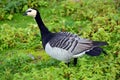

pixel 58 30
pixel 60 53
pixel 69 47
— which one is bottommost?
pixel 58 30

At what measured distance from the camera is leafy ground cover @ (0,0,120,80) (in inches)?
307

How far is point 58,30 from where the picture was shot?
10023 mm

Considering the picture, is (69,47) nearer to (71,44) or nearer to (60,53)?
(71,44)

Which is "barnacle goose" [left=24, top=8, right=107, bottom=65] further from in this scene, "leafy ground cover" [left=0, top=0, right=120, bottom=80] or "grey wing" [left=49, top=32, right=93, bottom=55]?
"leafy ground cover" [left=0, top=0, right=120, bottom=80]

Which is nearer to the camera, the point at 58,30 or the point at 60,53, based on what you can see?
the point at 60,53

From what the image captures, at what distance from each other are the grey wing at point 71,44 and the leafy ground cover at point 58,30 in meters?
0.38

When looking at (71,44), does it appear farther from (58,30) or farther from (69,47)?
(58,30)

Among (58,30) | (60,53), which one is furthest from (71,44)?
(58,30)

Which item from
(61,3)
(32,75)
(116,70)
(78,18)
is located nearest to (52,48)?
(32,75)

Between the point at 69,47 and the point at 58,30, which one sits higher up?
the point at 69,47

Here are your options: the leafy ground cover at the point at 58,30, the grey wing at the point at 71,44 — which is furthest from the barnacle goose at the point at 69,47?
the leafy ground cover at the point at 58,30

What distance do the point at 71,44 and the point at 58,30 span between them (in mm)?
2277

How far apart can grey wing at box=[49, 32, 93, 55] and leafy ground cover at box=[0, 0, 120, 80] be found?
14.8 inches

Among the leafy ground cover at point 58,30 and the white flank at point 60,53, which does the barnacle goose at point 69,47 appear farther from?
the leafy ground cover at point 58,30
